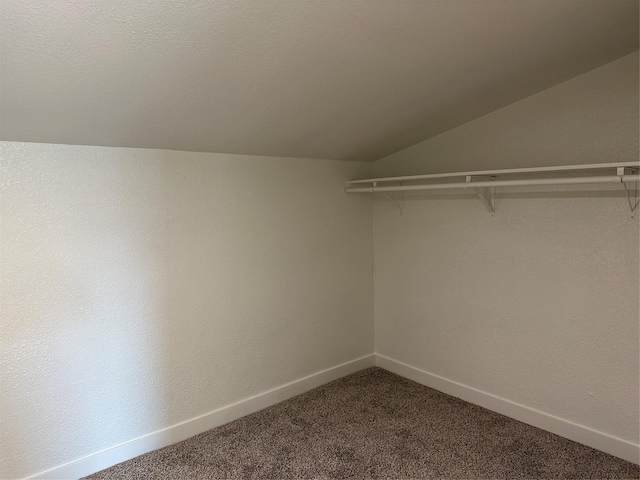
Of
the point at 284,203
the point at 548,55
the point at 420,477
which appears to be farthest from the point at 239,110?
the point at 420,477

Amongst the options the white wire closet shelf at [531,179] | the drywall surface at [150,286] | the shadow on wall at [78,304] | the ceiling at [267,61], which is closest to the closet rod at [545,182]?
the white wire closet shelf at [531,179]

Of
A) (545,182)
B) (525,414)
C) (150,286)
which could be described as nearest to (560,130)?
(545,182)

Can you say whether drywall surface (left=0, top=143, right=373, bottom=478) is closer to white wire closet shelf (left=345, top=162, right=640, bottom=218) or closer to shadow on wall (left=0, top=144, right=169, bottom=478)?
shadow on wall (left=0, top=144, right=169, bottom=478)

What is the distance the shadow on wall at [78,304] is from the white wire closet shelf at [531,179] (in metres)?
1.44

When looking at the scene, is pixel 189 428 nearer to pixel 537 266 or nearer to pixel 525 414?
pixel 525 414

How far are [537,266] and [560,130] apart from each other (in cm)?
69

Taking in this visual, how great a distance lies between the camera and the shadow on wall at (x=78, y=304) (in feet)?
6.15

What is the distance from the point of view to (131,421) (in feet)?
7.25

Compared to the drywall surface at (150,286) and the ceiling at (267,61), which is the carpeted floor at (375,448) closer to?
the drywall surface at (150,286)

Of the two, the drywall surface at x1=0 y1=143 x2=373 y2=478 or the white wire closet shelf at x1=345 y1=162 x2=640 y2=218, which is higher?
the white wire closet shelf at x1=345 y1=162 x2=640 y2=218

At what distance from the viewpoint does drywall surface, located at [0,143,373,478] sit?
6.25 ft

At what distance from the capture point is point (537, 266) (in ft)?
7.82

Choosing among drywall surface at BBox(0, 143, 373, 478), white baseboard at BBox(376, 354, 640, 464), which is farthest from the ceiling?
white baseboard at BBox(376, 354, 640, 464)

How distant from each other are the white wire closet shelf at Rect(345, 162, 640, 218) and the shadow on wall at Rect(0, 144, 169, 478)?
1439mm
